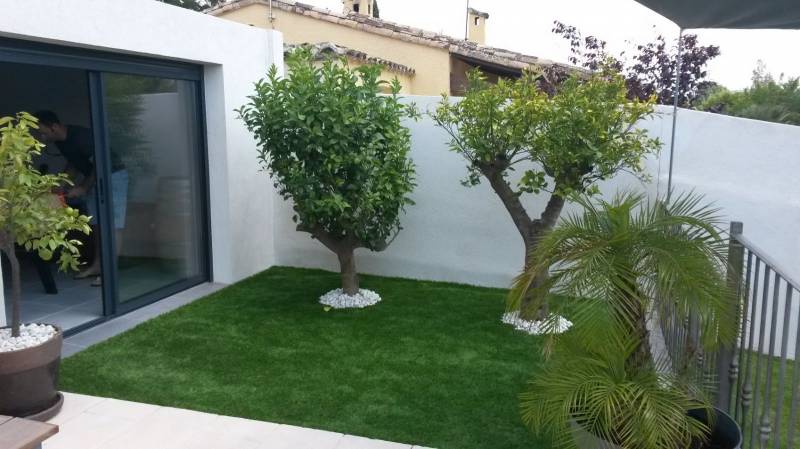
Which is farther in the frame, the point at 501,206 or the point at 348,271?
the point at 501,206

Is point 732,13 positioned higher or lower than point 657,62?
lower

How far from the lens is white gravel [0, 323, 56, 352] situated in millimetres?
3734

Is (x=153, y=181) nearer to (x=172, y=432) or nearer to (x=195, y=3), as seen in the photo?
(x=172, y=432)

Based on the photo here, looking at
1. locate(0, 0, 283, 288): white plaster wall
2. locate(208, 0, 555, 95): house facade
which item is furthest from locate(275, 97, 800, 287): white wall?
locate(208, 0, 555, 95): house facade

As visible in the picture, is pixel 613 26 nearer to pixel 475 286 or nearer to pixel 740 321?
pixel 475 286

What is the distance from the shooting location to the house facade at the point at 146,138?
516 centimetres

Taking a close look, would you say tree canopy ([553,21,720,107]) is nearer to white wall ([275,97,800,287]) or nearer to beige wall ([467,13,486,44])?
white wall ([275,97,800,287])

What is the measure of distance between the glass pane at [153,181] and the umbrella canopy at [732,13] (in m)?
4.67

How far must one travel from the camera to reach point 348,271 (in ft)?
21.0

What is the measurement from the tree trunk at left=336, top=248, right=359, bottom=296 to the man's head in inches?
133

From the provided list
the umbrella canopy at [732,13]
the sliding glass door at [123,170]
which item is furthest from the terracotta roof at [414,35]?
the umbrella canopy at [732,13]

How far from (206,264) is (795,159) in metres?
6.14

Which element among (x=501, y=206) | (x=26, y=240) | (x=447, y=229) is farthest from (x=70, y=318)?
(x=501, y=206)

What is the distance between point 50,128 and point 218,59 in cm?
199
